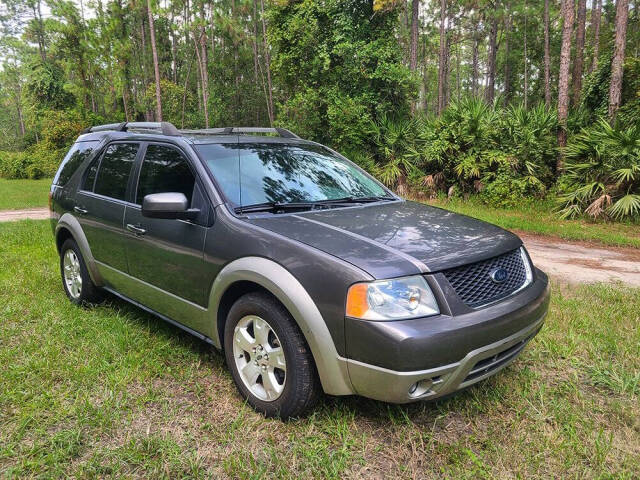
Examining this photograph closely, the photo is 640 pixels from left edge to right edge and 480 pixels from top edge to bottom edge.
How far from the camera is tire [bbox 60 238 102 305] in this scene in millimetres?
4465

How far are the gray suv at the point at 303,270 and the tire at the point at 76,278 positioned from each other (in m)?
0.45

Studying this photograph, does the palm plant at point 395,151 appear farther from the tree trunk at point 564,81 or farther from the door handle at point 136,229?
the door handle at point 136,229

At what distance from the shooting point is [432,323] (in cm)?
223

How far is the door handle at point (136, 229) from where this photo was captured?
11.5 ft

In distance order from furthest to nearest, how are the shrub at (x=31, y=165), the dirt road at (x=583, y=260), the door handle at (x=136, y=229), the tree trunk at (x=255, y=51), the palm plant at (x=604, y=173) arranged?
1. the tree trunk at (x=255, y=51)
2. the shrub at (x=31, y=165)
3. the palm plant at (x=604, y=173)
4. the dirt road at (x=583, y=260)
5. the door handle at (x=136, y=229)

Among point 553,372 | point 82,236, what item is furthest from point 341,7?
point 553,372

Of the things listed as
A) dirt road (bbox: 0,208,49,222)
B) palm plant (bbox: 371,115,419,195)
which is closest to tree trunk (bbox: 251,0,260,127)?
palm plant (bbox: 371,115,419,195)

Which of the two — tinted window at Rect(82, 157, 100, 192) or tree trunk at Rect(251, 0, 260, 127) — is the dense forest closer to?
tree trunk at Rect(251, 0, 260, 127)

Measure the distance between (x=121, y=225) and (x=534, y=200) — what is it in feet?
33.6

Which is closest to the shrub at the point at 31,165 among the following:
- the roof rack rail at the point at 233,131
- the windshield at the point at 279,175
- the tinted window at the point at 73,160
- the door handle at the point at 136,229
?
the tinted window at the point at 73,160

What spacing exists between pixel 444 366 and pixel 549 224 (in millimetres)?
8461

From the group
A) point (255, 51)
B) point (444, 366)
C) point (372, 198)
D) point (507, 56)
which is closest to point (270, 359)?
point (444, 366)

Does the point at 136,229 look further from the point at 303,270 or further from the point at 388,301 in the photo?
the point at 388,301

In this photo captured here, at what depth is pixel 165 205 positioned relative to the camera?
9.62ft
